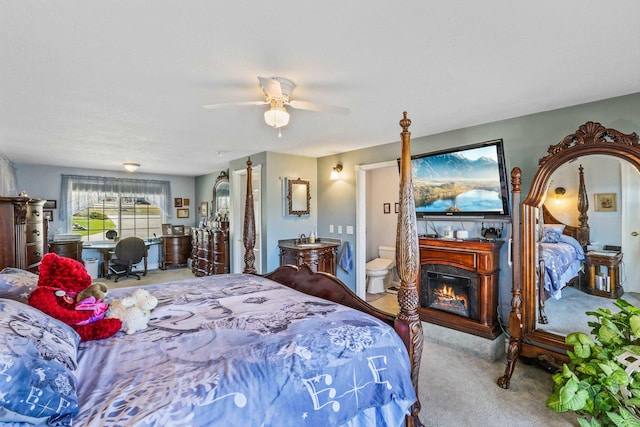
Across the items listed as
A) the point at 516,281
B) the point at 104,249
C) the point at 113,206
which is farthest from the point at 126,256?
the point at 516,281

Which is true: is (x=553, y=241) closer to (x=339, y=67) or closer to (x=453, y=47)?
(x=453, y=47)

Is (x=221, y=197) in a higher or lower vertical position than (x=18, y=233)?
higher

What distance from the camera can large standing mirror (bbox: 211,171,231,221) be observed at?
644 cm

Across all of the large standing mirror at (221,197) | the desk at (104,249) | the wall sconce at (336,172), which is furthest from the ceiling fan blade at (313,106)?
the desk at (104,249)

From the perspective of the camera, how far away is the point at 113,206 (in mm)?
6836

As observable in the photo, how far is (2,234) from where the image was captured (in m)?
2.96

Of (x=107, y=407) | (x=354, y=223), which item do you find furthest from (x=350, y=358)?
(x=354, y=223)

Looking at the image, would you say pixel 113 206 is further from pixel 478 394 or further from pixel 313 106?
pixel 478 394

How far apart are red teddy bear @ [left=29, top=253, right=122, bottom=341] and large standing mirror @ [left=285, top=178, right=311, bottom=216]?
126 inches

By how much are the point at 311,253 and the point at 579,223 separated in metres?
2.92

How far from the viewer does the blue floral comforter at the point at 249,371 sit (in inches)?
40.5

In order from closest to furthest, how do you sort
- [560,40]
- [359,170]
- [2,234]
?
[560,40]
[2,234]
[359,170]

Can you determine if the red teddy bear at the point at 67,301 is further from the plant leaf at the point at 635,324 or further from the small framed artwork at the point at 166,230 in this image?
the small framed artwork at the point at 166,230

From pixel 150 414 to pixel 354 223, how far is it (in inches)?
149
